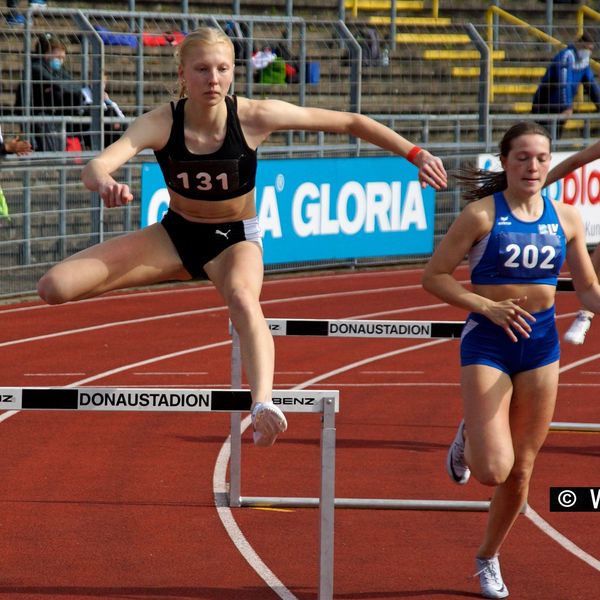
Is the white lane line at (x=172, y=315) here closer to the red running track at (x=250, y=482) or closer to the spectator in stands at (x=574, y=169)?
the red running track at (x=250, y=482)

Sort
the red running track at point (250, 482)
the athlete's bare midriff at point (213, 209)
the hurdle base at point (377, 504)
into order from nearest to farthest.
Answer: the athlete's bare midriff at point (213, 209)
the red running track at point (250, 482)
the hurdle base at point (377, 504)

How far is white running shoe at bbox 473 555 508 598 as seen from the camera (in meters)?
6.23

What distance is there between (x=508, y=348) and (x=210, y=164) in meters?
1.51

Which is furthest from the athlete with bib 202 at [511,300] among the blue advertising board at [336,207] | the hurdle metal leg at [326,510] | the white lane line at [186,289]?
the blue advertising board at [336,207]

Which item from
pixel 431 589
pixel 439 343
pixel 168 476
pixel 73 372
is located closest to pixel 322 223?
pixel 439 343

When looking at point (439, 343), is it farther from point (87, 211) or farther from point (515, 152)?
point (515, 152)

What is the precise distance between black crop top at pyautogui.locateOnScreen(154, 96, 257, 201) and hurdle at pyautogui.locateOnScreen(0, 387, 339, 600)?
954 mm

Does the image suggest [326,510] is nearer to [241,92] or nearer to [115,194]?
[115,194]

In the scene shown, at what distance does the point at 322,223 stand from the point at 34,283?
4.13 metres

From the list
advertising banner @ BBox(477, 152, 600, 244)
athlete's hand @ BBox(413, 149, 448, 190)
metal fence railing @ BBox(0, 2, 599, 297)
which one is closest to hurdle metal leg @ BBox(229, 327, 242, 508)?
athlete's hand @ BBox(413, 149, 448, 190)

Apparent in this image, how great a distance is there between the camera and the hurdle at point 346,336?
24.5ft

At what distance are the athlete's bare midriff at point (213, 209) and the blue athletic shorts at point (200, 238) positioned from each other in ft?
0.07

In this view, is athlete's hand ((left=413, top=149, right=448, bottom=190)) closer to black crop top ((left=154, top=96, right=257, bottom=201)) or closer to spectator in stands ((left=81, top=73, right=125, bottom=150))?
black crop top ((left=154, top=96, right=257, bottom=201))

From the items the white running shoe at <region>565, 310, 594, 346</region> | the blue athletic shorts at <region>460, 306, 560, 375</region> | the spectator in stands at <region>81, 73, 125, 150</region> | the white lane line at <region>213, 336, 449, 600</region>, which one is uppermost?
the spectator in stands at <region>81, 73, 125, 150</region>
